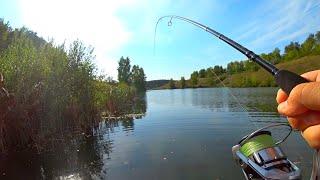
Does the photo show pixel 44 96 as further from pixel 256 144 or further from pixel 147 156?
pixel 256 144

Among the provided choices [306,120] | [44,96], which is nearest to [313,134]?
[306,120]

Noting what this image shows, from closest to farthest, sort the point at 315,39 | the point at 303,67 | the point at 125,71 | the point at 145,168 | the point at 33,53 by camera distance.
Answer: the point at 145,168 → the point at 33,53 → the point at 303,67 → the point at 315,39 → the point at 125,71

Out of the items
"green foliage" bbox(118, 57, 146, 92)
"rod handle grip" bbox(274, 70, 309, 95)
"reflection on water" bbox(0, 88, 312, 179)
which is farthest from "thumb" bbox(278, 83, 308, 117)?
"green foliage" bbox(118, 57, 146, 92)

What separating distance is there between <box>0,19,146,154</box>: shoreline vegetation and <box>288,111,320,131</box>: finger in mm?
15488

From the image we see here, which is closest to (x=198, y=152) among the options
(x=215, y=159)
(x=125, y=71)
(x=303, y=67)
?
(x=215, y=159)

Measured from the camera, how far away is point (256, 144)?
812cm

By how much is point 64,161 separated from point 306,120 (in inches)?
592

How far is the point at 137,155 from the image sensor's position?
16047 millimetres

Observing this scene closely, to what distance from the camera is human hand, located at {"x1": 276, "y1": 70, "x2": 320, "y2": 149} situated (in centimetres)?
154

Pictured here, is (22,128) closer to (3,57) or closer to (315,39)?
(3,57)

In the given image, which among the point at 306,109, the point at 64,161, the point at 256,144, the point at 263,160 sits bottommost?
the point at 64,161

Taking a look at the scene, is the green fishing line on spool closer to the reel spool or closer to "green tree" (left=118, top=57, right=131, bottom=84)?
the reel spool

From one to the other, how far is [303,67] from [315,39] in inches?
651

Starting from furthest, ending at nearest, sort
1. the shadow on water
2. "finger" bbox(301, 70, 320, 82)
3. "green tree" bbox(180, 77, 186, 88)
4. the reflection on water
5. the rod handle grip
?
"green tree" bbox(180, 77, 186, 88)
the shadow on water
the reflection on water
"finger" bbox(301, 70, 320, 82)
the rod handle grip
